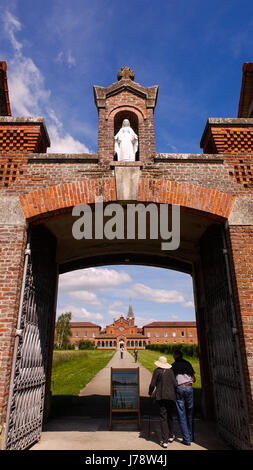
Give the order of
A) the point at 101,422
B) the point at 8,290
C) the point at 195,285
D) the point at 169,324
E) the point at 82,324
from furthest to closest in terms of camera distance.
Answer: the point at 82,324, the point at 169,324, the point at 195,285, the point at 101,422, the point at 8,290

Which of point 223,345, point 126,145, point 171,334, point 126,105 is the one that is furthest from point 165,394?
point 171,334

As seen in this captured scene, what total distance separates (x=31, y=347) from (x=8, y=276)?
5.26 ft

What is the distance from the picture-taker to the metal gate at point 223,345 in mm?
5152

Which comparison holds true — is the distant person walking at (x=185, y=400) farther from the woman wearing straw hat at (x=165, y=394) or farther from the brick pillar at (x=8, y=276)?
the brick pillar at (x=8, y=276)

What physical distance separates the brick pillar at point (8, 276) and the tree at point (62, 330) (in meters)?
61.4

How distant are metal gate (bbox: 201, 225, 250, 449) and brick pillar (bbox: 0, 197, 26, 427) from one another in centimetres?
370

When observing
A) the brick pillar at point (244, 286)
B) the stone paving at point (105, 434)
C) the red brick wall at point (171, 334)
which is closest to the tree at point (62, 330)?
the red brick wall at point (171, 334)

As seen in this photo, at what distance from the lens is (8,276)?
5.20 m

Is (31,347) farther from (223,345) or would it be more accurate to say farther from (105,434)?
(223,345)

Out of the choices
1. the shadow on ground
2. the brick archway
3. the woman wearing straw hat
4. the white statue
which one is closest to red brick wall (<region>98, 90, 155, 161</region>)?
the white statue

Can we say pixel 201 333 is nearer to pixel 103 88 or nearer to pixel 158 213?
pixel 158 213

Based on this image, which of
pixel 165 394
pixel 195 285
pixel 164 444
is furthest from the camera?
pixel 195 285

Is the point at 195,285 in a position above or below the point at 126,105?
below

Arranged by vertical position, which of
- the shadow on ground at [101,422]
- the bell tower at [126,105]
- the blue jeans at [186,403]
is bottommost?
the shadow on ground at [101,422]
